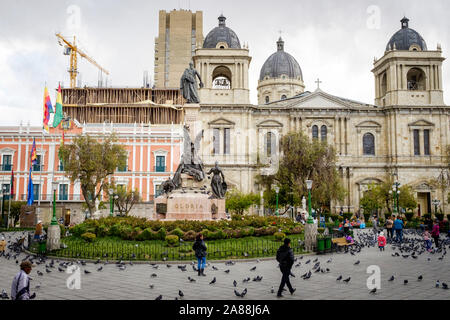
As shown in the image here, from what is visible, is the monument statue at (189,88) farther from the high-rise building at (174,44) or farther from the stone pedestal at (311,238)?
the high-rise building at (174,44)

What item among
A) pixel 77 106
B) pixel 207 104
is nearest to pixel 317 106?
pixel 207 104

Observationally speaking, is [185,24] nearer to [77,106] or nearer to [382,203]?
[77,106]

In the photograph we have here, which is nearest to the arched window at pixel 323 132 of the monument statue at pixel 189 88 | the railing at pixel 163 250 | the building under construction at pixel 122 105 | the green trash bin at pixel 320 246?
the building under construction at pixel 122 105

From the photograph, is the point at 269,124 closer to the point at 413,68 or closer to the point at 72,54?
the point at 413,68

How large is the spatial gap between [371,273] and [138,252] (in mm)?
8098

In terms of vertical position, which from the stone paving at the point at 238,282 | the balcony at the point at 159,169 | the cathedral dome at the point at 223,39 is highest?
the cathedral dome at the point at 223,39

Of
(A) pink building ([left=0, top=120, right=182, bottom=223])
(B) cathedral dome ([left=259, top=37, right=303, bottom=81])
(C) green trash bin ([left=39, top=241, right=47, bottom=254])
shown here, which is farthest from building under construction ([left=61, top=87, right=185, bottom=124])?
(C) green trash bin ([left=39, top=241, right=47, bottom=254])

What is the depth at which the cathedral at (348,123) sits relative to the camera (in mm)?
48438

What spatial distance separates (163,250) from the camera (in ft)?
51.3

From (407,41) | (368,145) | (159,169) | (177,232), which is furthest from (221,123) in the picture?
(177,232)

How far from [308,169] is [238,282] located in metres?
26.1

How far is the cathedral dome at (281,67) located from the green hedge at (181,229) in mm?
46780

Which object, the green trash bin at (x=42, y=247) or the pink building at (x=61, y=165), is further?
the pink building at (x=61, y=165)

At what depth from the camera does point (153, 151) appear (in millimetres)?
46156
